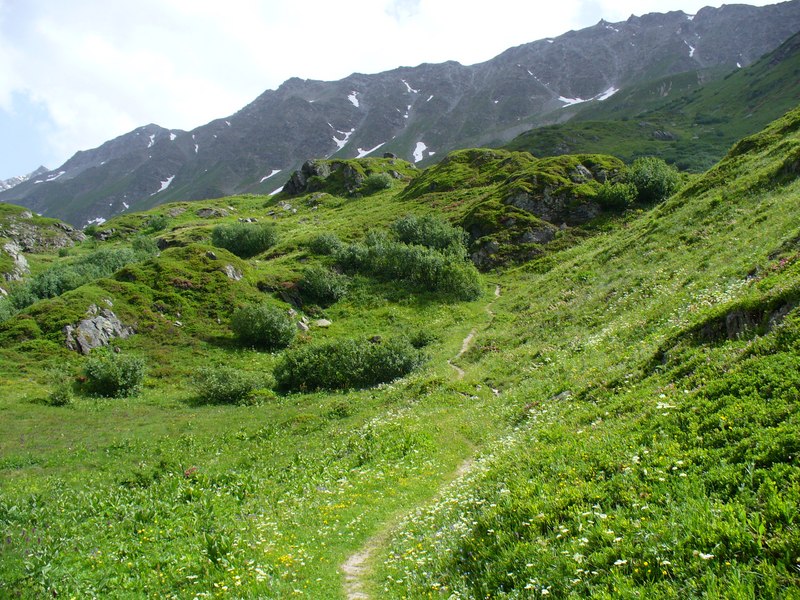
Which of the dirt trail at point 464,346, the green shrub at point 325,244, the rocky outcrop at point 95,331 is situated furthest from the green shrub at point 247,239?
the dirt trail at point 464,346

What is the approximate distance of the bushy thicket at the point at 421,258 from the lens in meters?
63.0

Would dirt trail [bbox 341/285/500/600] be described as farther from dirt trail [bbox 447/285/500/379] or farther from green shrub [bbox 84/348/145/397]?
green shrub [bbox 84/348/145/397]

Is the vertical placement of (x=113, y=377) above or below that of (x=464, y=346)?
above

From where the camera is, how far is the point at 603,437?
1091 centimetres

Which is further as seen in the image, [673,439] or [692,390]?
[692,390]

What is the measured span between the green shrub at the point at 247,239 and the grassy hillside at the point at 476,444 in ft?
137

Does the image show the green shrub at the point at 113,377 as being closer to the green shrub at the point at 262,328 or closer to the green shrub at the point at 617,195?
the green shrub at the point at 262,328

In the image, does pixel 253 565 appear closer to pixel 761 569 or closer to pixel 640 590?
pixel 640 590

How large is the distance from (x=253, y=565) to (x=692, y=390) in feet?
37.4

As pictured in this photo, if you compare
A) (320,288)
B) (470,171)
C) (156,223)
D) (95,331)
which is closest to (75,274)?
(95,331)

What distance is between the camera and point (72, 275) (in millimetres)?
75312

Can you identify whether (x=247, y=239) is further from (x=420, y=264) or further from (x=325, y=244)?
(x=420, y=264)

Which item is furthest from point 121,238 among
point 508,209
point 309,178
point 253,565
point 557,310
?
point 253,565

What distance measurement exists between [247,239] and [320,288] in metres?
37.8
